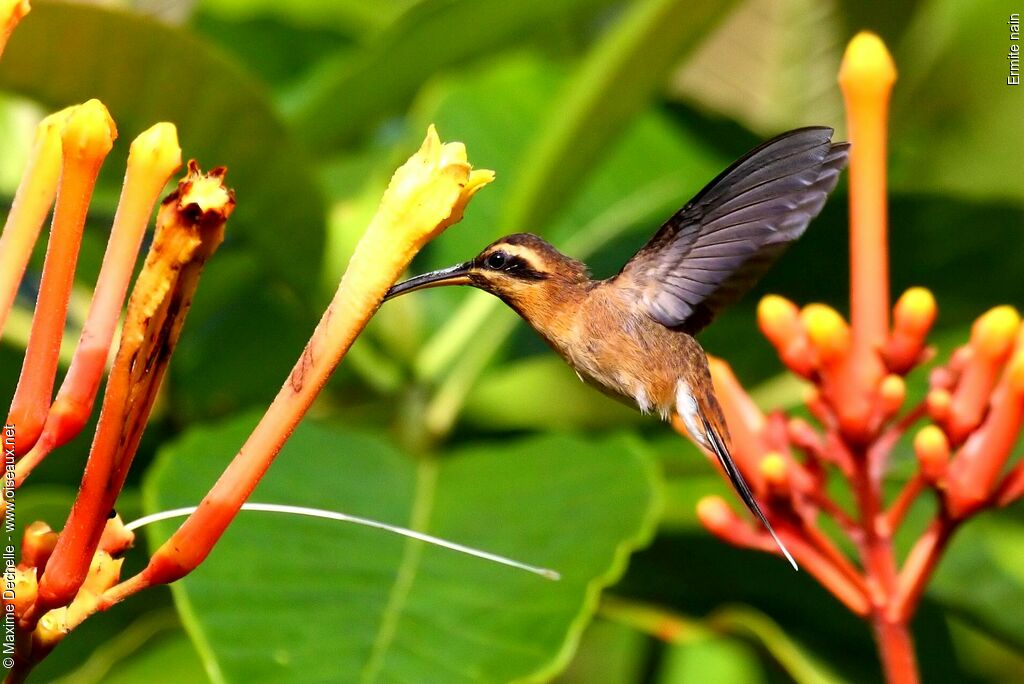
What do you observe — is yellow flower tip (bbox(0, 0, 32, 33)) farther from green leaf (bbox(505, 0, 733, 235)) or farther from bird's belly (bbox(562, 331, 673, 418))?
green leaf (bbox(505, 0, 733, 235))

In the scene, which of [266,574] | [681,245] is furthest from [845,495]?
[266,574]

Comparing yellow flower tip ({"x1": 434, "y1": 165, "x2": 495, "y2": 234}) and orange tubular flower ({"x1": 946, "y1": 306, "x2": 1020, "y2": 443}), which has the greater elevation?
orange tubular flower ({"x1": 946, "y1": 306, "x2": 1020, "y2": 443})

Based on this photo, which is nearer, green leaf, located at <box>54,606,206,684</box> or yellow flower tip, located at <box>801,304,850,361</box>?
yellow flower tip, located at <box>801,304,850,361</box>

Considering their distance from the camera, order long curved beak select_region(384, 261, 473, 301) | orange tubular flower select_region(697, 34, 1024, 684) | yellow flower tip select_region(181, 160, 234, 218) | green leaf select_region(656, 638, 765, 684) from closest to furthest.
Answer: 1. yellow flower tip select_region(181, 160, 234, 218)
2. long curved beak select_region(384, 261, 473, 301)
3. orange tubular flower select_region(697, 34, 1024, 684)
4. green leaf select_region(656, 638, 765, 684)

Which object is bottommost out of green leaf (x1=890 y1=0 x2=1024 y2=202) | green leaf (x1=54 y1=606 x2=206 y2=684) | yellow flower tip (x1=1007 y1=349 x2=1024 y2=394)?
green leaf (x1=54 y1=606 x2=206 y2=684)

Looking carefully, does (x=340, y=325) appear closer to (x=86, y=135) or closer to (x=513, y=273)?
(x=86, y=135)

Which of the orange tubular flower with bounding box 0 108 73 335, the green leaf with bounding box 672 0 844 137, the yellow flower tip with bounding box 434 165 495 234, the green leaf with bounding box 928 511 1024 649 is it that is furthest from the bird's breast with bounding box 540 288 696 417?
the green leaf with bounding box 672 0 844 137
